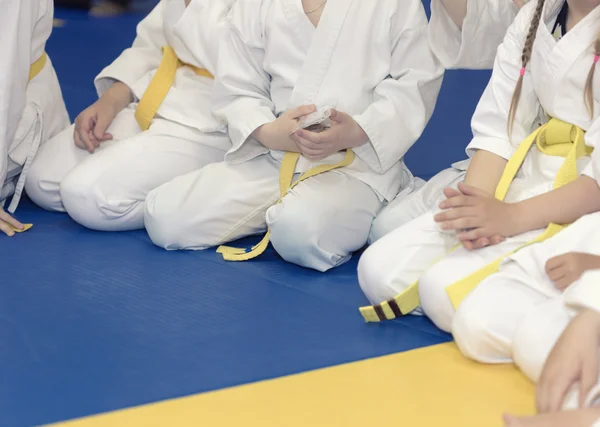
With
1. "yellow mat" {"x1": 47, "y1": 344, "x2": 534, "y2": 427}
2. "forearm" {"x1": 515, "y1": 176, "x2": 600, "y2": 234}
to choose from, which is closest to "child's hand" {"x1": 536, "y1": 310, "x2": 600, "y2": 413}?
"yellow mat" {"x1": 47, "y1": 344, "x2": 534, "y2": 427}

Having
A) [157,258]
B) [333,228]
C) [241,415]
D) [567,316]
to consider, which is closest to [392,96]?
[333,228]

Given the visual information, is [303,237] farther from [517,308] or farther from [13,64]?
[13,64]

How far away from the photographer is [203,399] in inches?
60.2

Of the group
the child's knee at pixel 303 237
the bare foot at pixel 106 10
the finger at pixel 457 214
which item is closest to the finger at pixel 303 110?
the child's knee at pixel 303 237

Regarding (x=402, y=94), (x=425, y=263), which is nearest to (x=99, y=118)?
(x=402, y=94)

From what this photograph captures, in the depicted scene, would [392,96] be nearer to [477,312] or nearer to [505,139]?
[505,139]

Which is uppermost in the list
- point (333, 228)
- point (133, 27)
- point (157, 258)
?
point (333, 228)

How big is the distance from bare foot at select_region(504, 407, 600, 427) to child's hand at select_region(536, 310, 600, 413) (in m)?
0.05

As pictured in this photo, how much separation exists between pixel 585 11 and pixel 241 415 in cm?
110

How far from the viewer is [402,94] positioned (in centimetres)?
227

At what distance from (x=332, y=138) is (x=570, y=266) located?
30.1 inches

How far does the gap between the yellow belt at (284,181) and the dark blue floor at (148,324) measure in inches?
1.3

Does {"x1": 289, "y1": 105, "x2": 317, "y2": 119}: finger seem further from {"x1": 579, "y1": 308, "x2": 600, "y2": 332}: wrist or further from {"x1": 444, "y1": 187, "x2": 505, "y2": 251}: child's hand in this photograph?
{"x1": 579, "y1": 308, "x2": 600, "y2": 332}: wrist

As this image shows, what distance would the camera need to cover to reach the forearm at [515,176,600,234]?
5.70ft
